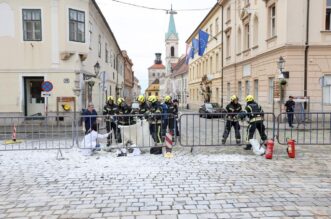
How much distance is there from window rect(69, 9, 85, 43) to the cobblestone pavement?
31.9 ft

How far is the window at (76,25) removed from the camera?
16.8 metres

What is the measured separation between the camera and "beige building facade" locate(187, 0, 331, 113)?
17844mm

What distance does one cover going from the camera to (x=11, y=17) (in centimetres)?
1630

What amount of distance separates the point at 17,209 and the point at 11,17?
1430 centimetres

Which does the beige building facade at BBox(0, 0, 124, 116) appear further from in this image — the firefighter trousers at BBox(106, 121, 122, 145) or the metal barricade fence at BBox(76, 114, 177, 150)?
the metal barricade fence at BBox(76, 114, 177, 150)

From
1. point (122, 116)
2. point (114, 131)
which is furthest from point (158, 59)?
point (122, 116)

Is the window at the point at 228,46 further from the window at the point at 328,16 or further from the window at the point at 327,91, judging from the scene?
the window at the point at 327,91

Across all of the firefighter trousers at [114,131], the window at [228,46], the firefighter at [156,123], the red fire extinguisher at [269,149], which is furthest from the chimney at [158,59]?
the red fire extinguisher at [269,149]

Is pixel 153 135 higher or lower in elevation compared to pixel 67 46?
lower

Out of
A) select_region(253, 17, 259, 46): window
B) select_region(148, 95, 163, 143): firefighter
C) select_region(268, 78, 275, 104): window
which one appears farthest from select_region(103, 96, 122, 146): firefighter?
select_region(253, 17, 259, 46): window

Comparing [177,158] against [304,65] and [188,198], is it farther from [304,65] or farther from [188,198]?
[304,65]

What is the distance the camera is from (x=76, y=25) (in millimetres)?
17000

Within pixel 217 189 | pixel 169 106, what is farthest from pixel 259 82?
pixel 217 189

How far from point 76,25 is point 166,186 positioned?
44.4 feet
